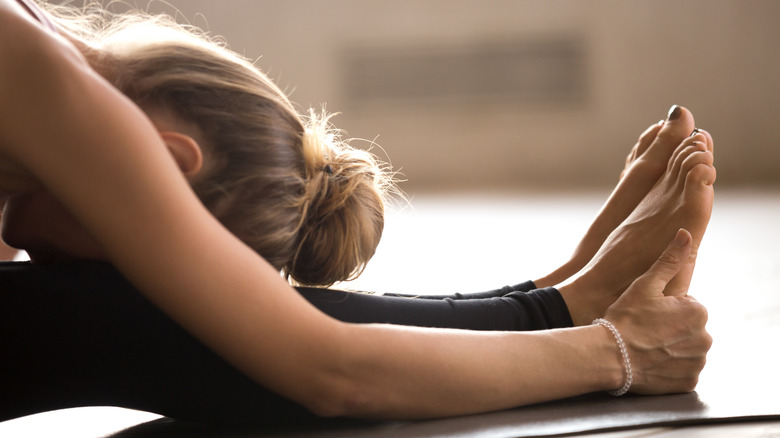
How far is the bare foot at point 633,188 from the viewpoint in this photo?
4.29 ft

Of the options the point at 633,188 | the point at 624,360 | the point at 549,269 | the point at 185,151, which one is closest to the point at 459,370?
the point at 624,360

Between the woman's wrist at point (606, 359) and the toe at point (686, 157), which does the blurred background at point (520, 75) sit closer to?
the toe at point (686, 157)

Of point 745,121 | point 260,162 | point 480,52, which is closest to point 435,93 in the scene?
point 480,52

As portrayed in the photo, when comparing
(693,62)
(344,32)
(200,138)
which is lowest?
(200,138)

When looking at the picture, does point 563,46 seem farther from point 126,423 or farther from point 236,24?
point 126,423

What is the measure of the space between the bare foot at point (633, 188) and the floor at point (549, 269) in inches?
9.5

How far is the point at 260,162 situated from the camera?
0.86 metres

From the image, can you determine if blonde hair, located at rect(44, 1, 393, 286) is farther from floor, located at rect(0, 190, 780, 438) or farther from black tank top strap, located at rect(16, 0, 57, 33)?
floor, located at rect(0, 190, 780, 438)

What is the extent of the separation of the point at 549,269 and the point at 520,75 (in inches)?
144

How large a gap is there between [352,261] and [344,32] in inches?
186

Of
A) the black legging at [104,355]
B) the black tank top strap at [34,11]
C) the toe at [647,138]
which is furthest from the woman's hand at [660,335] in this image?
the black tank top strap at [34,11]

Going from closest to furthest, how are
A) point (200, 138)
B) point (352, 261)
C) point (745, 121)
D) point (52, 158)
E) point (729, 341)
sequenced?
point (52, 158), point (200, 138), point (352, 261), point (729, 341), point (745, 121)

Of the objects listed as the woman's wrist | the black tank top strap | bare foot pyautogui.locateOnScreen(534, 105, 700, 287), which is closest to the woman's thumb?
the woman's wrist

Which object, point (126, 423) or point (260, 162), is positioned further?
point (126, 423)
